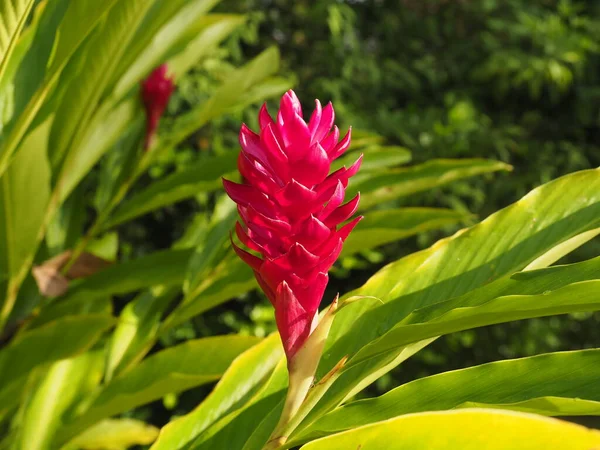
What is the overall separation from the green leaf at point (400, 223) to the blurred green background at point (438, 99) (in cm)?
138

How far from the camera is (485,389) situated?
→ 0.80m

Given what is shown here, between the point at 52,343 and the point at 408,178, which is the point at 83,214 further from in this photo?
the point at 408,178

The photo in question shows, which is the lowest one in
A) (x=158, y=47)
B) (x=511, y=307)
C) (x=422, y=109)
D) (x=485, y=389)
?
(x=422, y=109)

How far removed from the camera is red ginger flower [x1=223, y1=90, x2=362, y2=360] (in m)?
0.67

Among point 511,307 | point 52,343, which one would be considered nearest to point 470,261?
point 511,307

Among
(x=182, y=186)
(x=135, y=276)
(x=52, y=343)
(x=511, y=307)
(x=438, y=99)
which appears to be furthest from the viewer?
(x=438, y=99)

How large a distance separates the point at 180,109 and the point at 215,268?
1931mm

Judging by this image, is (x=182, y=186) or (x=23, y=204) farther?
(x=182, y=186)

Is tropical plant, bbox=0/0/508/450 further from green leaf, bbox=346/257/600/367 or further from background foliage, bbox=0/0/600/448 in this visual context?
background foliage, bbox=0/0/600/448

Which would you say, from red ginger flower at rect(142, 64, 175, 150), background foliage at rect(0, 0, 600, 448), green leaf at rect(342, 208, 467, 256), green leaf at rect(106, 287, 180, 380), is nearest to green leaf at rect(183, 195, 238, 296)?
green leaf at rect(106, 287, 180, 380)

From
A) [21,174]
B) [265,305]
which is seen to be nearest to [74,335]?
[21,174]

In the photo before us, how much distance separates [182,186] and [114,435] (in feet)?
2.17

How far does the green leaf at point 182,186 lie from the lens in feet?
5.76

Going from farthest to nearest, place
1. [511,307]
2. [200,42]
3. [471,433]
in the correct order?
[200,42]
[511,307]
[471,433]
